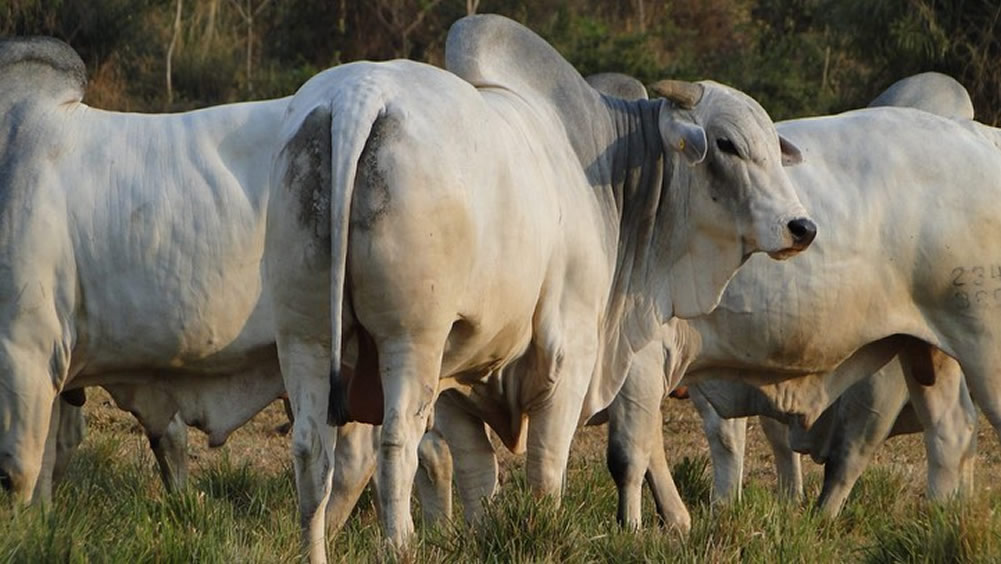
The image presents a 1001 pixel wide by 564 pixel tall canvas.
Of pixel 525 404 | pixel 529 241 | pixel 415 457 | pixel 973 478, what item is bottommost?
pixel 973 478

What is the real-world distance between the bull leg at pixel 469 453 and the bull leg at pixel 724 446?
1.81 meters

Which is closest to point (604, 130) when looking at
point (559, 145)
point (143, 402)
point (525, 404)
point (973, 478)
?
point (559, 145)

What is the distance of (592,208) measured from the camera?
551 cm

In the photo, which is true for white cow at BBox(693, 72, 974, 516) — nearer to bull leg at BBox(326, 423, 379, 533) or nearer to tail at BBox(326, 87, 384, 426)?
bull leg at BBox(326, 423, 379, 533)

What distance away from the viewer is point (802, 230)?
5453 mm

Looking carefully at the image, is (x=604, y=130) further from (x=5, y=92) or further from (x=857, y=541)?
(x=5, y=92)

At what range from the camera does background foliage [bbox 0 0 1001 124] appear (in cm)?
1444

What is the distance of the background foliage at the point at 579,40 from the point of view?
1444 cm

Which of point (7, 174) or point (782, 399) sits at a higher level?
point (7, 174)

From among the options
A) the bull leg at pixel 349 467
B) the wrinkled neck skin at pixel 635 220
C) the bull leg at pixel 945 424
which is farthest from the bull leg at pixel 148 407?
the bull leg at pixel 945 424

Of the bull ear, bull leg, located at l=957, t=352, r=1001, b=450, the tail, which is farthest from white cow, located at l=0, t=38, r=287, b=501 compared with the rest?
bull leg, located at l=957, t=352, r=1001, b=450

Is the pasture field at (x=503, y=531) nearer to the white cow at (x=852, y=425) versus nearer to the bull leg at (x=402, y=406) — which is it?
the bull leg at (x=402, y=406)

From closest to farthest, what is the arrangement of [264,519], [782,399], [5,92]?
[264,519]
[5,92]
[782,399]

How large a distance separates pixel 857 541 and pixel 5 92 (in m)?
3.19
